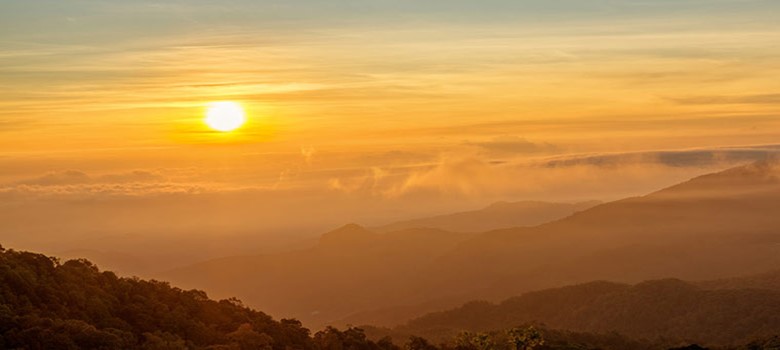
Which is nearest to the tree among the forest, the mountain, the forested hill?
the forest

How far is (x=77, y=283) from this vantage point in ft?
257

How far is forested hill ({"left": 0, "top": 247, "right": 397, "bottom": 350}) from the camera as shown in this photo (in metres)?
62.8

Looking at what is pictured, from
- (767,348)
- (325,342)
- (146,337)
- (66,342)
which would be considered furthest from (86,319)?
(767,348)

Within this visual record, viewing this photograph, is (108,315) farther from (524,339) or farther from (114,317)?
(524,339)

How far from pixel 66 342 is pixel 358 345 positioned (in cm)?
3341

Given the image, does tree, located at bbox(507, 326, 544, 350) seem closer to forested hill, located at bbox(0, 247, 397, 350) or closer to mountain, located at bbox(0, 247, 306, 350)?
forested hill, located at bbox(0, 247, 397, 350)

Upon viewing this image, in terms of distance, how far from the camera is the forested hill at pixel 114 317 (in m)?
62.8

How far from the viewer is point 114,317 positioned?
75000 mm

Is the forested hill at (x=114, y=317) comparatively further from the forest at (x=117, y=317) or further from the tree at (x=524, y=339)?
the tree at (x=524, y=339)

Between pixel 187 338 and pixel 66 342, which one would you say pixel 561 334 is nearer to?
pixel 187 338

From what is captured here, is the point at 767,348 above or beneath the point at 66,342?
beneath

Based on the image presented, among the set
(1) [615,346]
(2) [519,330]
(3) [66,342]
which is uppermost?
(3) [66,342]

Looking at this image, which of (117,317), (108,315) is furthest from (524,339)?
(108,315)

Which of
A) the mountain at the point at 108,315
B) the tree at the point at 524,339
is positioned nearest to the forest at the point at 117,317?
the mountain at the point at 108,315
